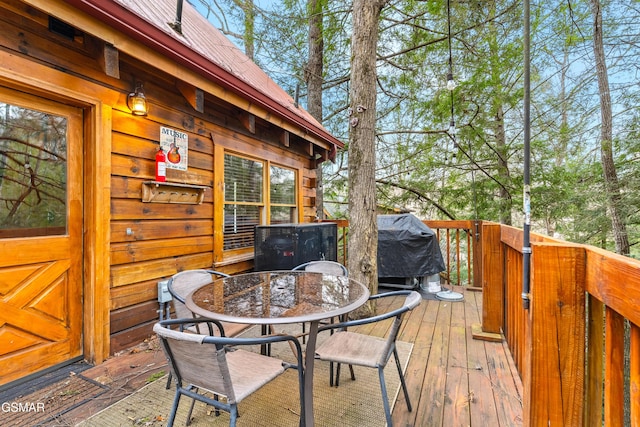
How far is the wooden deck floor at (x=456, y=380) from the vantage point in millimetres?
1737

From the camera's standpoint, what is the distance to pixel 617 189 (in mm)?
3965

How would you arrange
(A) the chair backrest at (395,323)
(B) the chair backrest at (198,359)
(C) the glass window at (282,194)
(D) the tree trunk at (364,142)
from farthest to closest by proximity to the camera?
(C) the glass window at (282,194) < (D) the tree trunk at (364,142) < (A) the chair backrest at (395,323) < (B) the chair backrest at (198,359)

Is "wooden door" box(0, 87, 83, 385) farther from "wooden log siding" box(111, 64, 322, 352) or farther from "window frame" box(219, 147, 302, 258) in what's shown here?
"window frame" box(219, 147, 302, 258)

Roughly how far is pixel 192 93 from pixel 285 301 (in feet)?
7.36

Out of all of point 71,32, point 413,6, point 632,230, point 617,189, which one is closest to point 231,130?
point 71,32

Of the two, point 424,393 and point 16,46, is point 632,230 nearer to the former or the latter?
point 424,393

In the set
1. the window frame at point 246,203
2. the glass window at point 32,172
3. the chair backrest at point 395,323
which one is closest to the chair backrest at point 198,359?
the chair backrest at point 395,323

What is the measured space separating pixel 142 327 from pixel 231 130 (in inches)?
91.7

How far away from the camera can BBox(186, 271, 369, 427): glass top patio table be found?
1417 millimetres

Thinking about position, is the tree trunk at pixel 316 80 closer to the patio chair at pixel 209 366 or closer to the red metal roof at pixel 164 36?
the red metal roof at pixel 164 36

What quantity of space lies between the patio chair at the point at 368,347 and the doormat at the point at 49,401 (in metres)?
1.57

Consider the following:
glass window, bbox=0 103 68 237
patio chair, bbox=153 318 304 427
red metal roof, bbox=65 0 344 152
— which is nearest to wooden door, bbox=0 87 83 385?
glass window, bbox=0 103 68 237

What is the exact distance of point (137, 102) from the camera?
2.51 meters

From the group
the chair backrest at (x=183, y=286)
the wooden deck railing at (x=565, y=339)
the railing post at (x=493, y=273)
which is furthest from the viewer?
the railing post at (x=493, y=273)
